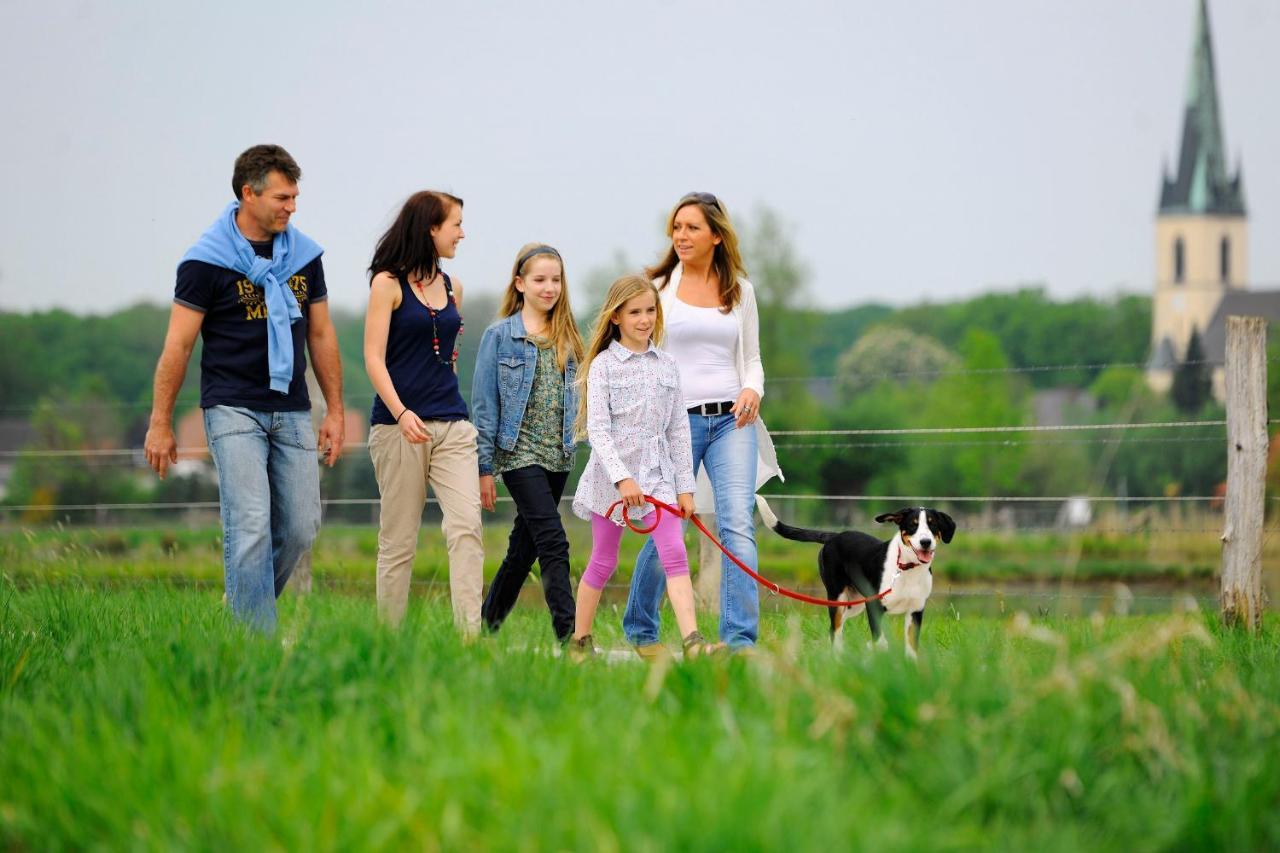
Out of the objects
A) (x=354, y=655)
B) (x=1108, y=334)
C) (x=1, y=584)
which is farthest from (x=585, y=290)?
(x=354, y=655)

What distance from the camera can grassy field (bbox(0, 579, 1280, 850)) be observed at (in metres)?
3.09

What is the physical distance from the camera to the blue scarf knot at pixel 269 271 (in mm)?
5961

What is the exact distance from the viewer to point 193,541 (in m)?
15.9

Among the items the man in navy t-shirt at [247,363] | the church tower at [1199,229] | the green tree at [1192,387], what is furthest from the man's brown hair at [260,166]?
the church tower at [1199,229]

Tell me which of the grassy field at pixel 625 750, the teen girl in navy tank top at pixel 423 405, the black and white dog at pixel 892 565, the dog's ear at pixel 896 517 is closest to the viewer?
the grassy field at pixel 625 750

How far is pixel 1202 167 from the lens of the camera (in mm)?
123062

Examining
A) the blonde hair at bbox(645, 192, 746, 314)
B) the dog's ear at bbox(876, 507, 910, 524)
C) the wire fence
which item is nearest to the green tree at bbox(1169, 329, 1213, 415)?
the wire fence

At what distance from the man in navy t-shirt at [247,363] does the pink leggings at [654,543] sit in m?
1.33

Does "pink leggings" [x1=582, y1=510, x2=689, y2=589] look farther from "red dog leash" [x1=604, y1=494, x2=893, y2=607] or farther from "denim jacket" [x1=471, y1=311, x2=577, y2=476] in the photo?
"denim jacket" [x1=471, y1=311, x2=577, y2=476]

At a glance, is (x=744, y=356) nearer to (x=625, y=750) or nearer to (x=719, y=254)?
(x=719, y=254)

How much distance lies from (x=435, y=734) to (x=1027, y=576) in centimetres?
2847

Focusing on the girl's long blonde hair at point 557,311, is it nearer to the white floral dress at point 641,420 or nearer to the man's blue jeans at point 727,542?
the white floral dress at point 641,420

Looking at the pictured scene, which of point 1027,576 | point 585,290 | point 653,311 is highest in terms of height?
point 585,290

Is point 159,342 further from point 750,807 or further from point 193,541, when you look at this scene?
point 750,807
